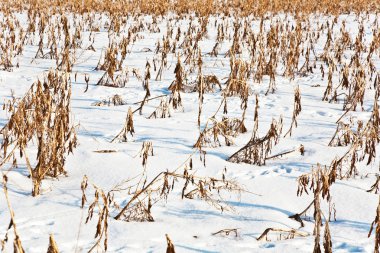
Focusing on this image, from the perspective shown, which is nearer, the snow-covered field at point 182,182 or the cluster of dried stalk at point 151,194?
the snow-covered field at point 182,182

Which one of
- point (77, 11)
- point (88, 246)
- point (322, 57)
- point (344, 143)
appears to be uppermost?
point (77, 11)

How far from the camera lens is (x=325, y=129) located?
13.4 ft

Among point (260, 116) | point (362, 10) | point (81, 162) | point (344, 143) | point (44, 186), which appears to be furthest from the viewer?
point (362, 10)

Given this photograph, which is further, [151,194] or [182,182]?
[182,182]

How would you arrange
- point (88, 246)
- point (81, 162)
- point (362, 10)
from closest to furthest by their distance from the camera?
point (88, 246), point (81, 162), point (362, 10)

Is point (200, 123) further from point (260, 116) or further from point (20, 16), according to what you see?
point (20, 16)

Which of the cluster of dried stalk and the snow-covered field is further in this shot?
the cluster of dried stalk

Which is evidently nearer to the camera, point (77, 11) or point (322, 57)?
point (322, 57)

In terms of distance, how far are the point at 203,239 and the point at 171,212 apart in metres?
0.34

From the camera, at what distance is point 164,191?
8.93ft

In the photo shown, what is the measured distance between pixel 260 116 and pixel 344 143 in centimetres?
96

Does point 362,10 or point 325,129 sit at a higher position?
point 362,10

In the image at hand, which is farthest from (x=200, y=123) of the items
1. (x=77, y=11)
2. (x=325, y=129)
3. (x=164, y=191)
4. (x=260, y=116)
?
(x=77, y=11)

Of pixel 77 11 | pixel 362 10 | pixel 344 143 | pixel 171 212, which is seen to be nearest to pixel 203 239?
pixel 171 212
